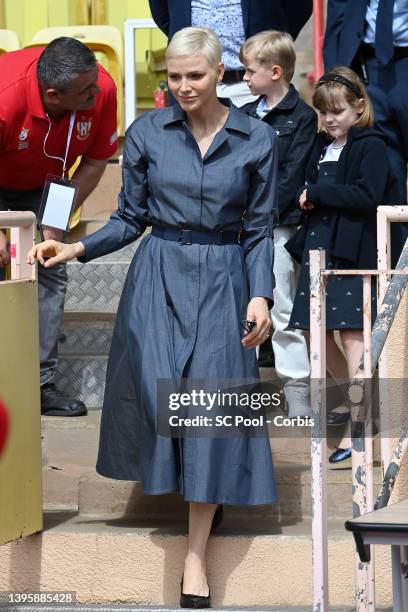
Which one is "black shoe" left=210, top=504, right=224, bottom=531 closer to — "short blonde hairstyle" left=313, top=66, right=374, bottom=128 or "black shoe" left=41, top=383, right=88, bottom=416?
"black shoe" left=41, top=383, right=88, bottom=416

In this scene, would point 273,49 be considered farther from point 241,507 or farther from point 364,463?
point 364,463

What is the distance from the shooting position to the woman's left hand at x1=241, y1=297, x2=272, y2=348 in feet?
15.0

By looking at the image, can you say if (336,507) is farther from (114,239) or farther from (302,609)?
(114,239)

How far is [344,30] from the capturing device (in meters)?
6.17

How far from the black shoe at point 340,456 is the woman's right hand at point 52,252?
135 centimetres

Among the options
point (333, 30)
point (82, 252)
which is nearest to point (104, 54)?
point (333, 30)

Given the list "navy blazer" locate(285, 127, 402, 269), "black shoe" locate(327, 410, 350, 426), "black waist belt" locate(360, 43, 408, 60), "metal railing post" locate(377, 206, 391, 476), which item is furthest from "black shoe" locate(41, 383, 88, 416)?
"black waist belt" locate(360, 43, 408, 60)

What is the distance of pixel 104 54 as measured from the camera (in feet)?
27.0

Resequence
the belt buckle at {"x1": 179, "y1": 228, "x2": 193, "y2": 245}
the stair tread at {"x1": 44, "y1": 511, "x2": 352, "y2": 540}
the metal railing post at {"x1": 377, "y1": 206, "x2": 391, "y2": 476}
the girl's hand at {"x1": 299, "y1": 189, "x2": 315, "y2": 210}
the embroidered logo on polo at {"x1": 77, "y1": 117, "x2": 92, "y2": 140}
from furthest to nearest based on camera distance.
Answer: the embroidered logo on polo at {"x1": 77, "y1": 117, "x2": 92, "y2": 140}, the girl's hand at {"x1": 299, "y1": 189, "x2": 315, "y2": 210}, the stair tread at {"x1": 44, "y1": 511, "x2": 352, "y2": 540}, the belt buckle at {"x1": 179, "y1": 228, "x2": 193, "y2": 245}, the metal railing post at {"x1": 377, "y1": 206, "x2": 391, "y2": 476}

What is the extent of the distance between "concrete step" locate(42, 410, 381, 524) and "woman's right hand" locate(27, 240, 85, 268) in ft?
3.33

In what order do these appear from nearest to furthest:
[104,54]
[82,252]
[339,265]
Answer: [82,252] → [339,265] → [104,54]

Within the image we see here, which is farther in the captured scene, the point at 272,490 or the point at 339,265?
the point at 339,265

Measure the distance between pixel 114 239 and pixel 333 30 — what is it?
203cm

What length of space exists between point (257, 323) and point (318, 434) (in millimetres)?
592
